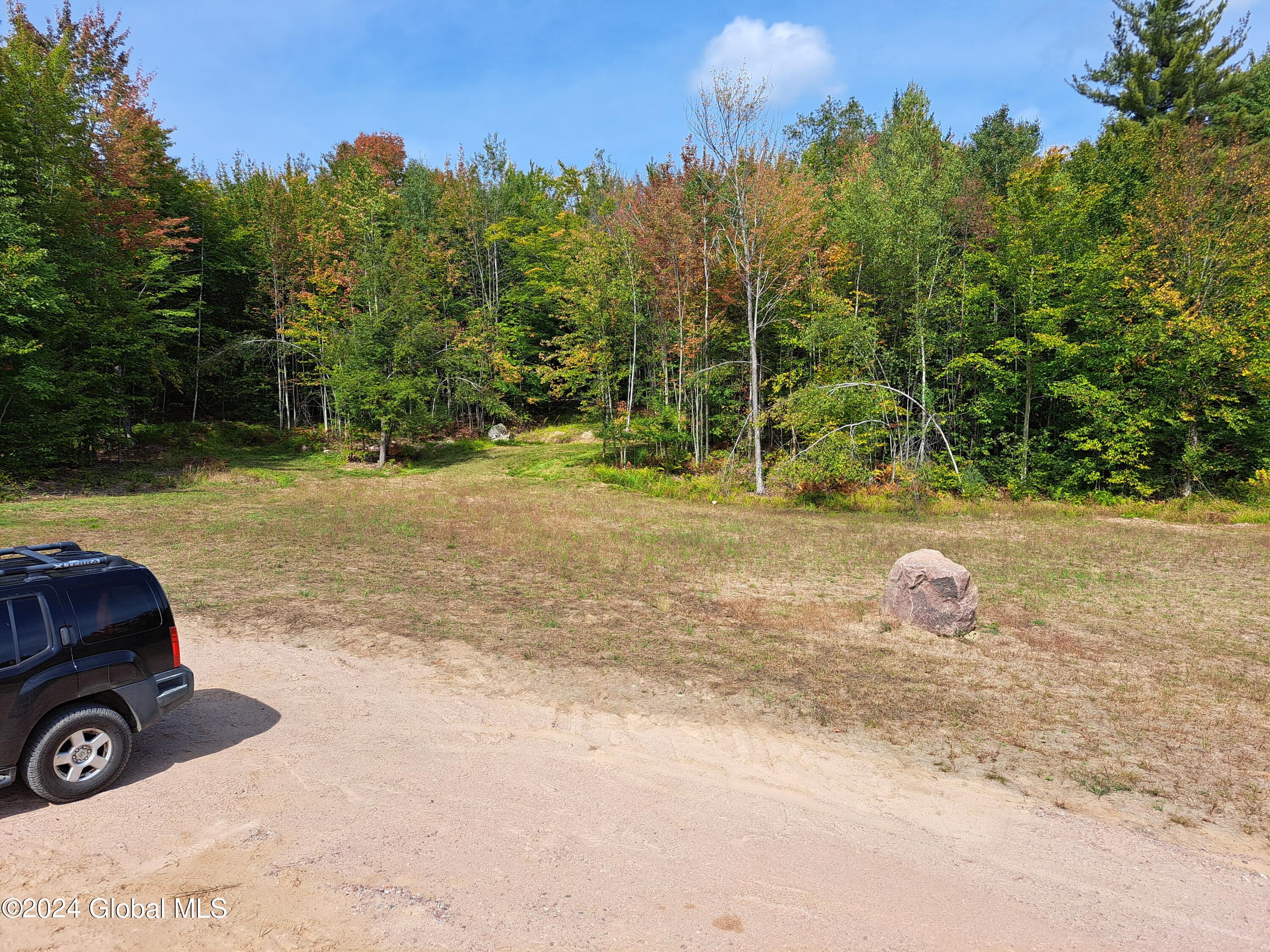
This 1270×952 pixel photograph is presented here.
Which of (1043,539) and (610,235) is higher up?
(610,235)

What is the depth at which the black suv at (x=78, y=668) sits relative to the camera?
457 centimetres

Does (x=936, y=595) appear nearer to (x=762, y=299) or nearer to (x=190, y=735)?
(x=190, y=735)

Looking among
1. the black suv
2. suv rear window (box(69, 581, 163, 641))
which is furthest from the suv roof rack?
suv rear window (box(69, 581, 163, 641))

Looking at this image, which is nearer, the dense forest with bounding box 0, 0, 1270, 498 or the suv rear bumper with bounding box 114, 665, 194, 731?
the suv rear bumper with bounding box 114, 665, 194, 731

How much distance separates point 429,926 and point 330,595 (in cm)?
781

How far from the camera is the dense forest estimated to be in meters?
21.8

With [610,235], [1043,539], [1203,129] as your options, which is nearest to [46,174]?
[610,235]

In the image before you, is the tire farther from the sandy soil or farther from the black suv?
the sandy soil

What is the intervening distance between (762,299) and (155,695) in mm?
27155

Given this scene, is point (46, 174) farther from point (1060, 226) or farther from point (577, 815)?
point (1060, 226)

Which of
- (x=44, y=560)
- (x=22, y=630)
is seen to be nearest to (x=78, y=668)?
(x=22, y=630)

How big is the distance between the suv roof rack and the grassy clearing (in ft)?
12.3

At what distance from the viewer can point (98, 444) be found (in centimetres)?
2511

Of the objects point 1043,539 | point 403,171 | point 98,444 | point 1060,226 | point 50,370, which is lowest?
point 1043,539
